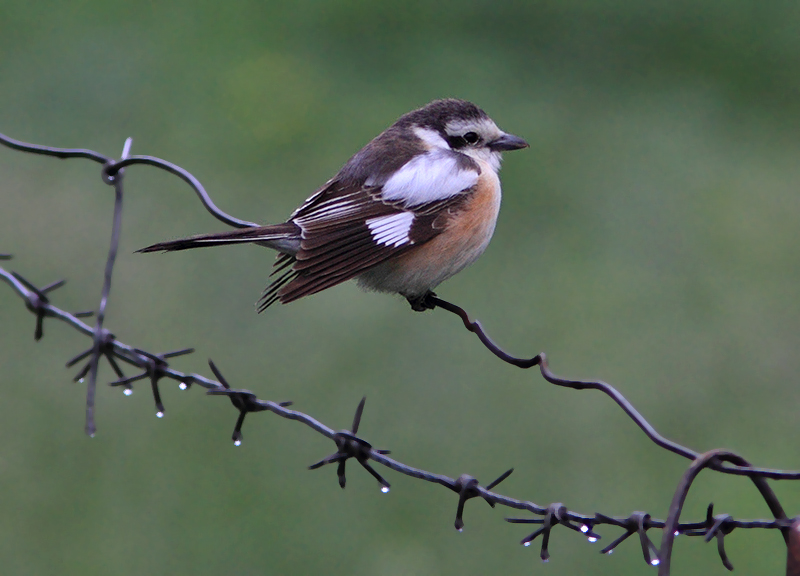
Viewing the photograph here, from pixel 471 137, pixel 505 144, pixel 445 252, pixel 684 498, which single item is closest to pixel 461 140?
pixel 471 137

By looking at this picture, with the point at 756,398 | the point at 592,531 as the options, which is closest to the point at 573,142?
the point at 756,398

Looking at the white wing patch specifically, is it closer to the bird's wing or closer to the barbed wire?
the bird's wing

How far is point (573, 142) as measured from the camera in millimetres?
8258

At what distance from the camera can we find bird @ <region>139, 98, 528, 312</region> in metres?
3.32

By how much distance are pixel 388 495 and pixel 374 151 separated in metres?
2.21

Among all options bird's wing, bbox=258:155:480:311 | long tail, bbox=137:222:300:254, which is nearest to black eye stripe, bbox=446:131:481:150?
bird's wing, bbox=258:155:480:311

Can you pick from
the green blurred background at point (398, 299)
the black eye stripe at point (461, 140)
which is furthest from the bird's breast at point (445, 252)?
the green blurred background at point (398, 299)

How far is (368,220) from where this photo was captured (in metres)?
3.46

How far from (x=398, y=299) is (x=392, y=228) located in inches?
42.4

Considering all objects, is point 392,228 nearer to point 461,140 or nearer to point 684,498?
point 461,140

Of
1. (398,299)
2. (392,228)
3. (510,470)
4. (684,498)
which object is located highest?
(684,498)

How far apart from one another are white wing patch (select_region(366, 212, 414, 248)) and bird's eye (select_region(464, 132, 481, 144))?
0.52 m

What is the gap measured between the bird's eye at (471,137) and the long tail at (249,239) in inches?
33.1

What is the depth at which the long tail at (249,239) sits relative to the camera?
3.02 metres
